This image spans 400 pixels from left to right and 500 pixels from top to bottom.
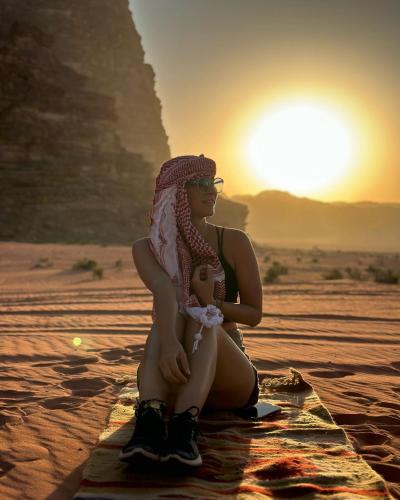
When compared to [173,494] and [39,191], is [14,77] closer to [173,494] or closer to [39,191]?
[39,191]

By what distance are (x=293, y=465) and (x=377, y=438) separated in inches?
34.9

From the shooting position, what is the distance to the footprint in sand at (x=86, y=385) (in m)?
4.60

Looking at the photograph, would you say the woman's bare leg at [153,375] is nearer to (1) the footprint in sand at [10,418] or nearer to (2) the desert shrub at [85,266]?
(1) the footprint in sand at [10,418]

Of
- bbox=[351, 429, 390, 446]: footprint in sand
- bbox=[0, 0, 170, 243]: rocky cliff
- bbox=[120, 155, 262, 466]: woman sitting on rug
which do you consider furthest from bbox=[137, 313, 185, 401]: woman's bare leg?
bbox=[0, 0, 170, 243]: rocky cliff

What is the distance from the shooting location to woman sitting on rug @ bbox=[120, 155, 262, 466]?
2.89 metres

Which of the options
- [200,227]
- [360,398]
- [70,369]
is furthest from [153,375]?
[70,369]

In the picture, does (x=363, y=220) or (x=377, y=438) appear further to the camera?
(x=363, y=220)

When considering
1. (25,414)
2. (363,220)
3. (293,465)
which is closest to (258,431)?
(293,465)

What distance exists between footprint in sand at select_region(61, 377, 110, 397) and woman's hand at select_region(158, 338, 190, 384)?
1.63 m

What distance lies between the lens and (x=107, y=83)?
61500mm

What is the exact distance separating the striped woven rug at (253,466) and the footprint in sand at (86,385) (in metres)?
0.76

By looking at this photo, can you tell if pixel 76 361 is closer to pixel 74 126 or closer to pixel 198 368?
pixel 198 368

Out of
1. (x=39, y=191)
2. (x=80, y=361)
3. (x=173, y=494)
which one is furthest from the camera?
(x=39, y=191)

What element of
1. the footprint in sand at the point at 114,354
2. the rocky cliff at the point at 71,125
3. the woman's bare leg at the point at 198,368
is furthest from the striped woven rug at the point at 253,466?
the rocky cliff at the point at 71,125
